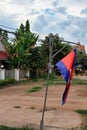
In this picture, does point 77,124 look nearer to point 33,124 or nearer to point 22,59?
point 33,124

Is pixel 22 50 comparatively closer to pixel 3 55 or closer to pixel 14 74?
pixel 3 55

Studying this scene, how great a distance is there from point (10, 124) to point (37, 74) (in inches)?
1205

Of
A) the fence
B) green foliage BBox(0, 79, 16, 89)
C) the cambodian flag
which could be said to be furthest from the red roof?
the cambodian flag

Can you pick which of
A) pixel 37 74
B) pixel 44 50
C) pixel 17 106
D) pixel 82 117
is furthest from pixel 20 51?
pixel 82 117

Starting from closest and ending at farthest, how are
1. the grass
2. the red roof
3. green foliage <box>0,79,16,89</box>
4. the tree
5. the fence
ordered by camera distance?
the grass
green foliage <box>0,79,16,89</box>
the fence
the red roof
the tree

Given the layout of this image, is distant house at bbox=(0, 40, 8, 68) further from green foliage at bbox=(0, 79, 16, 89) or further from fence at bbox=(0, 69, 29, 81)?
green foliage at bbox=(0, 79, 16, 89)

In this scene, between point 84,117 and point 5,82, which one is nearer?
point 84,117

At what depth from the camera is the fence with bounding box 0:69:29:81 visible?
35000 mm

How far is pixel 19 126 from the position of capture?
12.2 meters

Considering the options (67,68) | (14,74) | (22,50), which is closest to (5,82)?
(14,74)

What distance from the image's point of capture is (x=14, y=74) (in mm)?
38500

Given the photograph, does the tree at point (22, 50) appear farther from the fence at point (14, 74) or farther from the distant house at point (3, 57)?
the fence at point (14, 74)

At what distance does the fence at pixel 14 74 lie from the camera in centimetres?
3500

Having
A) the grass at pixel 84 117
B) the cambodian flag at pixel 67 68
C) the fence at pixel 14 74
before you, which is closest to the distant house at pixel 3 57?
the fence at pixel 14 74
